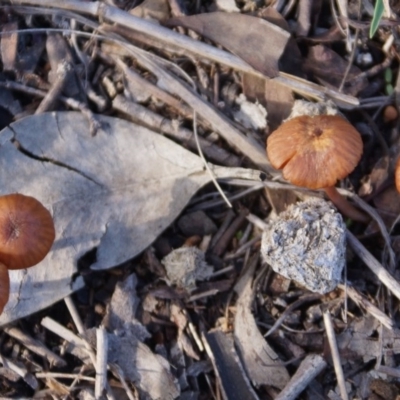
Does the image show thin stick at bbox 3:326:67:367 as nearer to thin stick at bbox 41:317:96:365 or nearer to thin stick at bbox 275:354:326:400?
thin stick at bbox 41:317:96:365

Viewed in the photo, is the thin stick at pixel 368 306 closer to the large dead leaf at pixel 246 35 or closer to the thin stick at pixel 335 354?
the thin stick at pixel 335 354

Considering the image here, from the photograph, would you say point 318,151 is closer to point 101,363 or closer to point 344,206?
point 344,206

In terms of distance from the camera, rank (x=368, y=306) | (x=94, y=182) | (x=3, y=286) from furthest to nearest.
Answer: (x=94, y=182) → (x=368, y=306) → (x=3, y=286)

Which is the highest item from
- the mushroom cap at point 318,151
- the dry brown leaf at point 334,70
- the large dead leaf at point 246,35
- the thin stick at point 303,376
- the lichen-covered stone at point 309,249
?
the large dead leaf at point 246,35

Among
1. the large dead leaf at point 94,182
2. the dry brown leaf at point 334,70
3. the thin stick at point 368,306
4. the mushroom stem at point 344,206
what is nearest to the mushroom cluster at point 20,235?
the large dead leaf at point 94,182

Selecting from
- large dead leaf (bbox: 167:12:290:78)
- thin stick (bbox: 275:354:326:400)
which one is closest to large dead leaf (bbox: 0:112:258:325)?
large dead leaf (bbox: 167:12:290:78)

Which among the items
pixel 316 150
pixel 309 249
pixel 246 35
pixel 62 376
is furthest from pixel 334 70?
pixel 62 376
